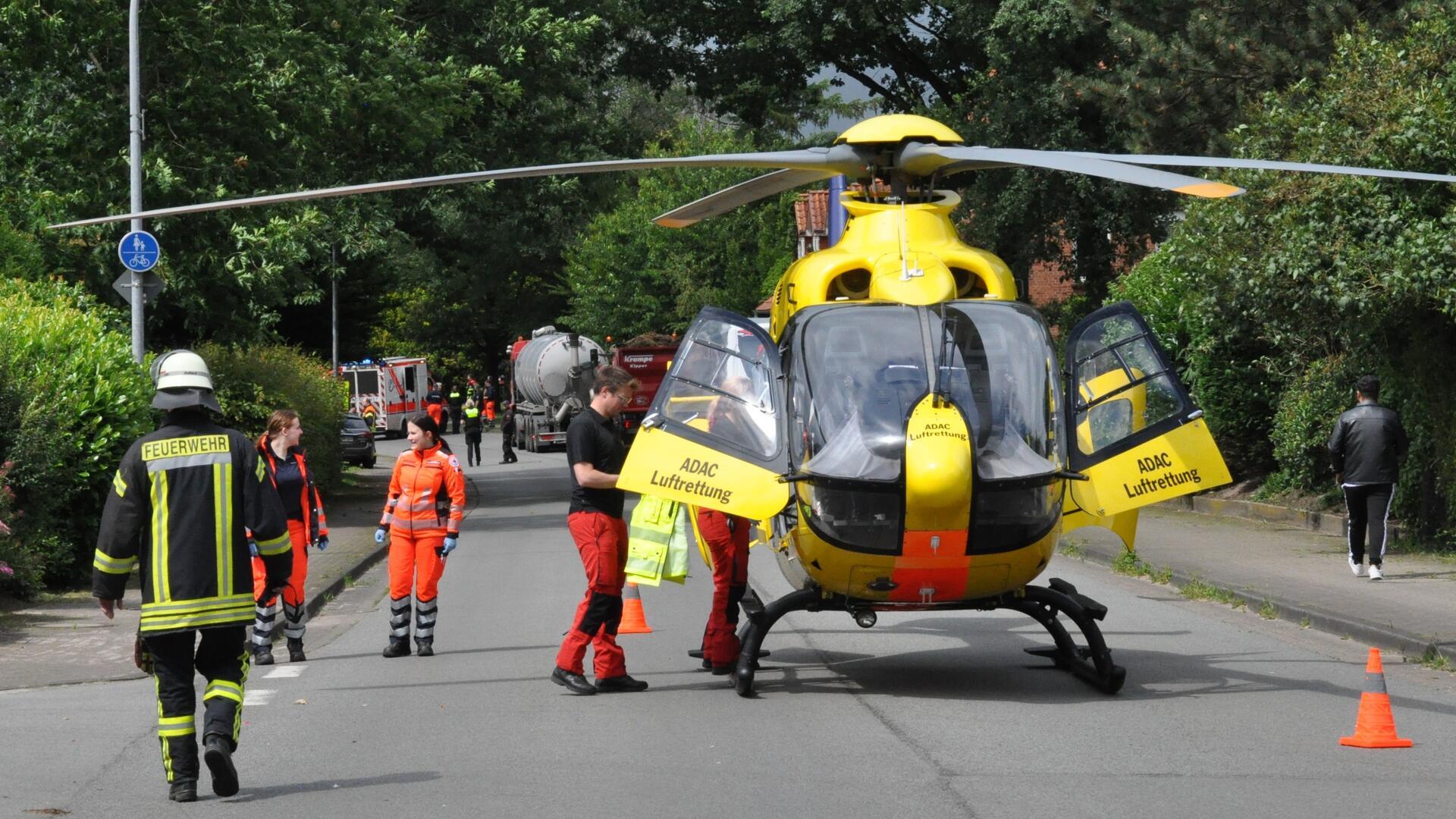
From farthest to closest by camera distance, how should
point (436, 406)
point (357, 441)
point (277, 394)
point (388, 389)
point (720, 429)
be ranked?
1. point (388, 389)
2. point (357, 441)
3. point (277, 394)
4. point (436, 406)
5. point (720, 429)

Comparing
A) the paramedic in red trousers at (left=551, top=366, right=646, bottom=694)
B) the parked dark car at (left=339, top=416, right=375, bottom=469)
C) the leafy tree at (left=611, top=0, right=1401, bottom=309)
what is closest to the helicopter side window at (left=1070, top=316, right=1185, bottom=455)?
the paramedic in red trousers at (left=551, top=366, right=646, bottom=694)

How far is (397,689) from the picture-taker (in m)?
10.6

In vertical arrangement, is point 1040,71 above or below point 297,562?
above

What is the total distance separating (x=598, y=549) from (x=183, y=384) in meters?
3.20

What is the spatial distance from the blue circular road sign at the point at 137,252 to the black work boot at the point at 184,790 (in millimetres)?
14119

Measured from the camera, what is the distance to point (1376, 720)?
8.27m

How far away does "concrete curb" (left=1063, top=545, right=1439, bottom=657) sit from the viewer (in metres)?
11.6

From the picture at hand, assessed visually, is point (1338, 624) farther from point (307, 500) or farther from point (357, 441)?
point (357, 441)

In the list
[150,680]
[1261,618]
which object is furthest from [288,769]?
[1261,618]

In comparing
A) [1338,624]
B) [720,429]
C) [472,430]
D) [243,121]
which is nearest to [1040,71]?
[243,121]

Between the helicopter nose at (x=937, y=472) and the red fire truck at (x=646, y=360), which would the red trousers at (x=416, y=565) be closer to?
the helicopter nose at (x=937, y=472)

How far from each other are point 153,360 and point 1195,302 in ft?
39.6

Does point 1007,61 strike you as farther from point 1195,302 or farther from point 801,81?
point 1195,302

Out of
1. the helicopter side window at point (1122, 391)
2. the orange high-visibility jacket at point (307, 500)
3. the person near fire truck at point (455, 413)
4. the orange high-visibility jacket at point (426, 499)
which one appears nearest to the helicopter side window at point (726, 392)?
the helicopter side window at point (1122, 391)
